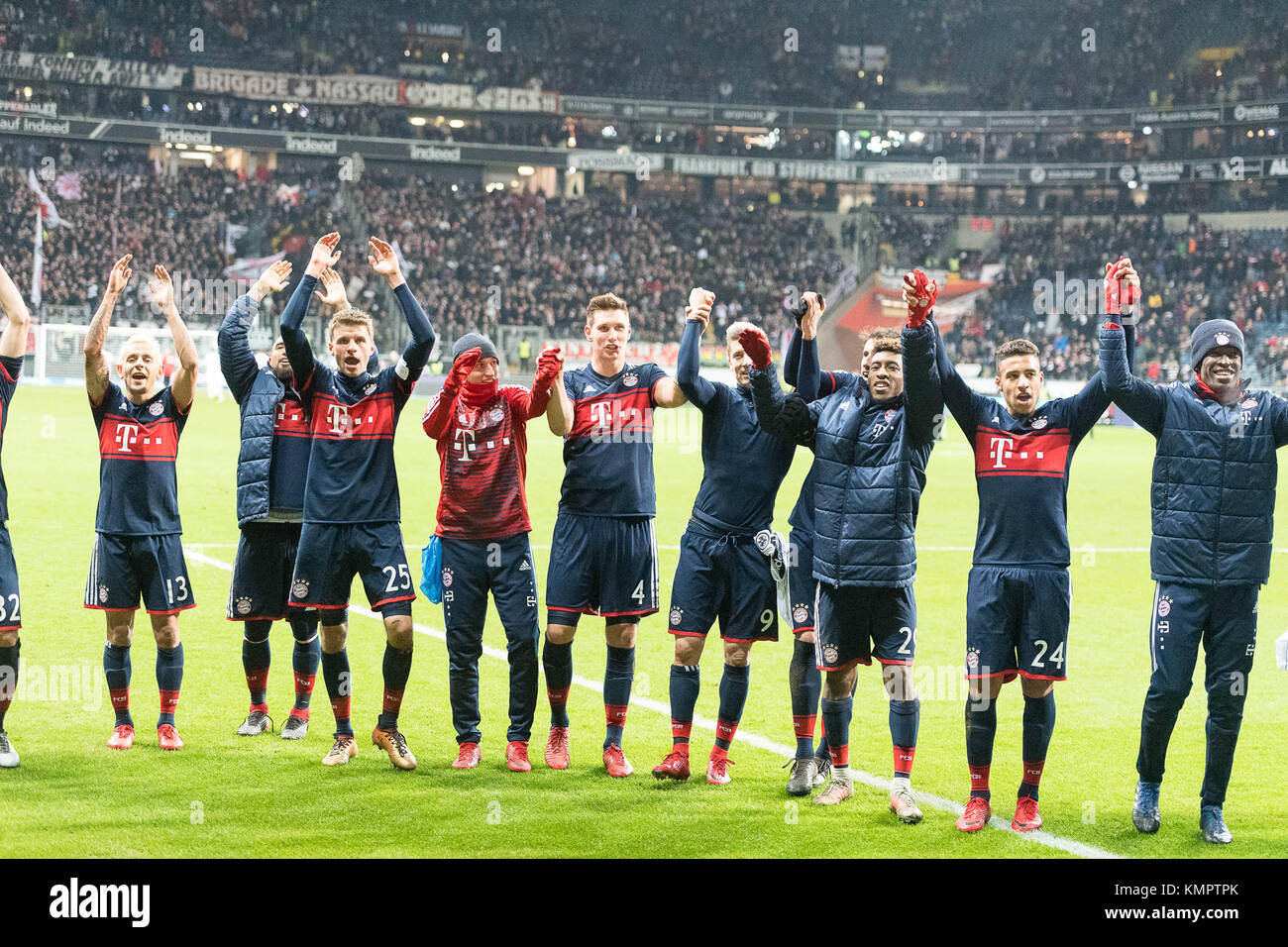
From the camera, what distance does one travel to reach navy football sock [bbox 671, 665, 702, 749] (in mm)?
7363

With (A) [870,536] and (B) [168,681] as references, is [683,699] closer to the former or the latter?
(A) [870,536]

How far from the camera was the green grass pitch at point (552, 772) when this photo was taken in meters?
6.21

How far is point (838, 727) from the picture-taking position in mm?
7047

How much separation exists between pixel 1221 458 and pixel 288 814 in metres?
4.73

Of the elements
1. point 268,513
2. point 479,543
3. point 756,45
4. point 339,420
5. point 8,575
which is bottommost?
point 8,575

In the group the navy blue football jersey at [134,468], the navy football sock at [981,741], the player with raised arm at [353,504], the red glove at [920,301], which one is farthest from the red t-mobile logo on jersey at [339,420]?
the navy football sock at [981,741]

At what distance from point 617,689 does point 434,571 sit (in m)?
1.21

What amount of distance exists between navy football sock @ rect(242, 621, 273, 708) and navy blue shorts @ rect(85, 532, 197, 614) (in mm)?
609

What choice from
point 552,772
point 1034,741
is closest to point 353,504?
Answer: point 552,772

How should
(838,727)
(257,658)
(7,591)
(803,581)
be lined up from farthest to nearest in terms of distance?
(257,658) → (803,581) → (7,591) → (838,727)

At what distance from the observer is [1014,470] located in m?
6.67

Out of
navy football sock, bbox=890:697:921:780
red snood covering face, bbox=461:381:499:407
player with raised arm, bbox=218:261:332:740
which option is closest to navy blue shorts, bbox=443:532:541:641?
red snood covering face, bbox=461:381:499:407
